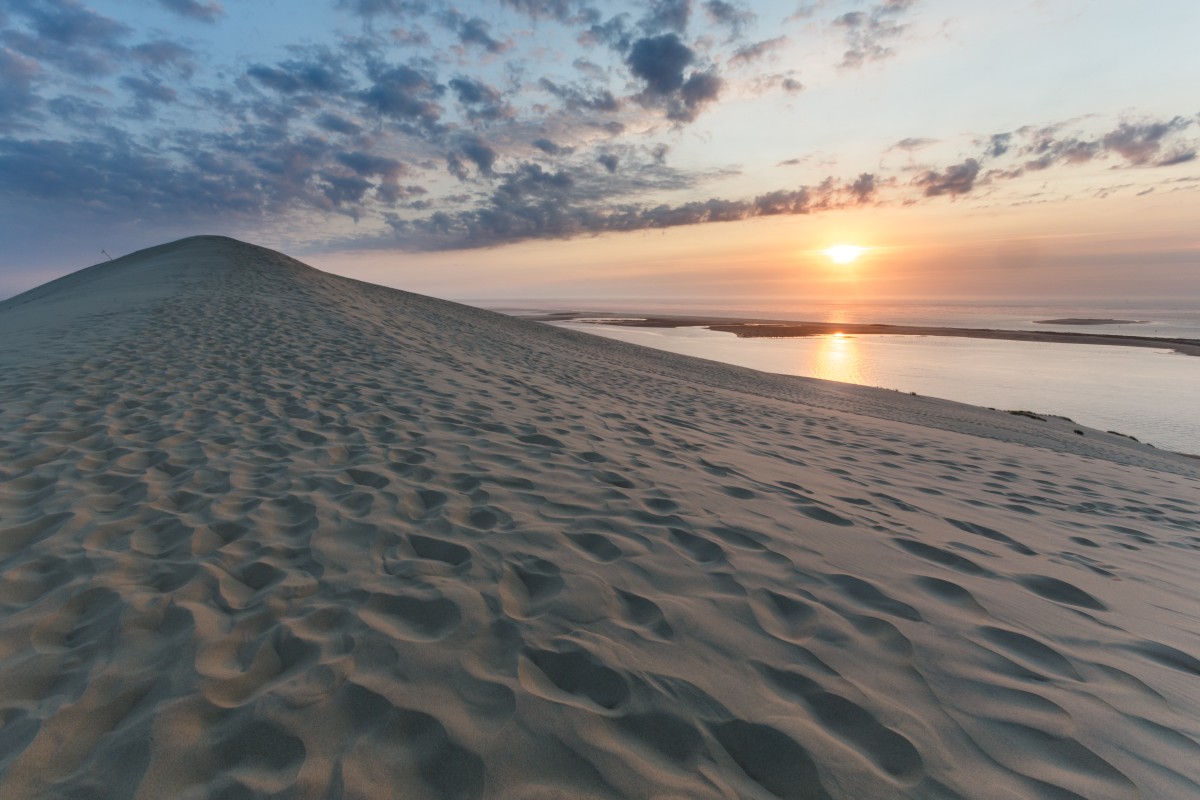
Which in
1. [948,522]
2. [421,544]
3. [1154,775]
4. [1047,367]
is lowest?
[1047,367]

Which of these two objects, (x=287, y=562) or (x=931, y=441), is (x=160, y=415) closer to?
(x=287, y=562)

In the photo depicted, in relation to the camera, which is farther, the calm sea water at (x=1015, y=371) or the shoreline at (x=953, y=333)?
the shoreline at (x=953, y=333)

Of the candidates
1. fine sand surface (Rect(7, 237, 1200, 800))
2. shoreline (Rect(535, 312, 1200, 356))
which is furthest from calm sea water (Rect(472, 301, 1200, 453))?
fine sand surface (Rect(7, 237, 1200, 800))

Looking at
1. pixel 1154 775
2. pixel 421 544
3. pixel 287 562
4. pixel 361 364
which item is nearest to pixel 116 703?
pixel 287 562

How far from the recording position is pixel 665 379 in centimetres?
1404

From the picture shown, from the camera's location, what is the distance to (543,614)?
2699mm

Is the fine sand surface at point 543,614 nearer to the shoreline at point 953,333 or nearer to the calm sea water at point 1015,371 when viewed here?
the calm sea water at point 1015,371

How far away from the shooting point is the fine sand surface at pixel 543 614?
1.92 metres

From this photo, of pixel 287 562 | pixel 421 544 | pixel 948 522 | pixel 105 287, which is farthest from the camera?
pixel 105 287

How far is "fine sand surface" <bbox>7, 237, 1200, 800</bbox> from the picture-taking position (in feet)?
6.31

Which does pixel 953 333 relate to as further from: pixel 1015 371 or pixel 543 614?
pixel 543 614

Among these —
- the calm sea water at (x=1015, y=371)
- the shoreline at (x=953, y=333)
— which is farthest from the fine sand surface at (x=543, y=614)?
the shoreline at (x=953, y=333)

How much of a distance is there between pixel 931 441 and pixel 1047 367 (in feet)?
71.0

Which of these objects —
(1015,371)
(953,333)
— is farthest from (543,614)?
(953,333)
